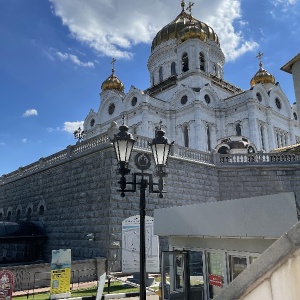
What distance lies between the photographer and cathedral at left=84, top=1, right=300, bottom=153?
3528cm

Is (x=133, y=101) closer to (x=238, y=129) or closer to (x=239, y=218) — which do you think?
(x=238, y=129)

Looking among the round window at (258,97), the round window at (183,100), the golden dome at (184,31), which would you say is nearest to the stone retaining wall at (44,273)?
the round window at (183,100)

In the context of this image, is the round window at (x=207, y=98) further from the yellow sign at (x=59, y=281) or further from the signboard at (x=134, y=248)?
the yellow sign at (x=59, y=281)

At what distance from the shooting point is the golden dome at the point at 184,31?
40.0m

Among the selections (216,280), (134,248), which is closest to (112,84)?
(134,248)

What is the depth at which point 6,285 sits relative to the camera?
8469 millimetres

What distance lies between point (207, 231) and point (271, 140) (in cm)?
3305

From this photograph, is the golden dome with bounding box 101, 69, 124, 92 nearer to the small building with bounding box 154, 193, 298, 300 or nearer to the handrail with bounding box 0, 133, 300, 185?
the handrail with bounding box 0, 133, 300, 185

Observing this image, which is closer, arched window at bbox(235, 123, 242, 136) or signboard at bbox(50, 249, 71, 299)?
signboard at bbox(50, 249, 71, 299)

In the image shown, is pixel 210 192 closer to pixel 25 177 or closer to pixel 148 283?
pixel 148 283

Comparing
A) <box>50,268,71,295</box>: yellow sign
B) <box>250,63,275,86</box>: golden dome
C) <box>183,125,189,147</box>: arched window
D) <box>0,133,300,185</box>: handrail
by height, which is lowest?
<box>50,268,71,295</box>: yellow sign

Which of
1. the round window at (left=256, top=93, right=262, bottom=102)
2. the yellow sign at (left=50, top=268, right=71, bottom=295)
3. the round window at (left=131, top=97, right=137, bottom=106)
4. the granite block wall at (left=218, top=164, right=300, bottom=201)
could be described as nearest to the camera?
the yellow sign at (left=50, top=268, right=71, bottom=295)

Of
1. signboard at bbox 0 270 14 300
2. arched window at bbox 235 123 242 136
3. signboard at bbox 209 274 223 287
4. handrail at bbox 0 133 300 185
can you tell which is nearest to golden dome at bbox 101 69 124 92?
arched window at bbox 235 123 242 136

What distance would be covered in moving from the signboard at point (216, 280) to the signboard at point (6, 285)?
5.34 meters
